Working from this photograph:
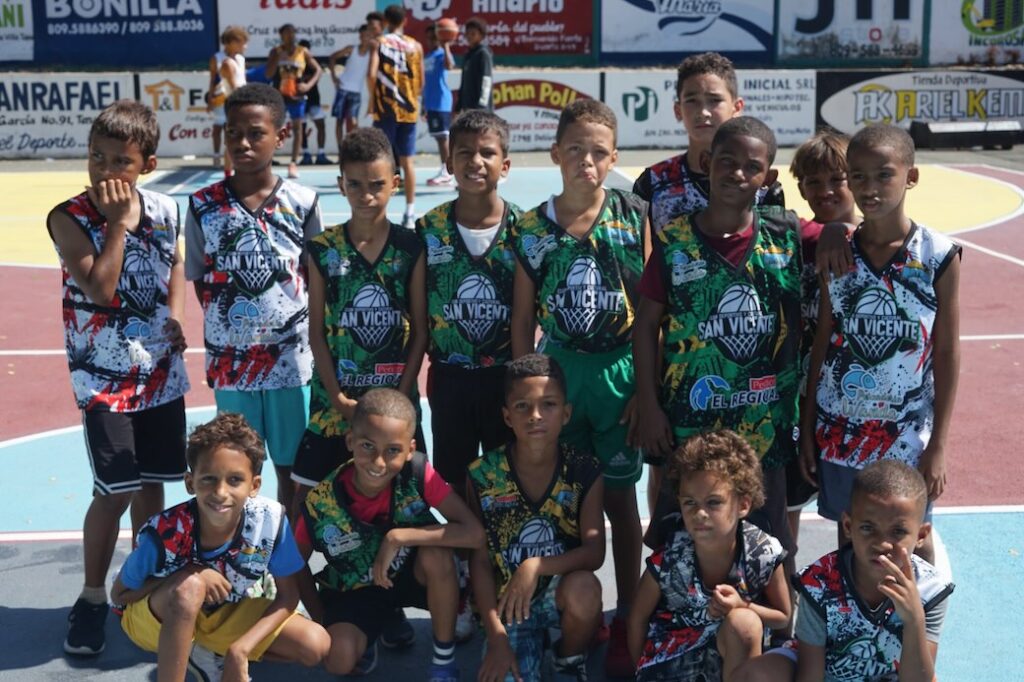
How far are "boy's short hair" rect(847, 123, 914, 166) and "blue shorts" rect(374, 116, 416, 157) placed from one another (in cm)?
1036

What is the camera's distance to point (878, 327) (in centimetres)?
408

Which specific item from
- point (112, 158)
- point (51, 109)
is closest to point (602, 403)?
point (112, 158)

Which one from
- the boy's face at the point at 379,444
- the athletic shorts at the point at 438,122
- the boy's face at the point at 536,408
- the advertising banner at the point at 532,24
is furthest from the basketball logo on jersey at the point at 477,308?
the advertising banner at the point at 532,24

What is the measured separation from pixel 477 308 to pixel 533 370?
0.49 metres

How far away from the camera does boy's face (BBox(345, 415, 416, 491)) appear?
4.23m

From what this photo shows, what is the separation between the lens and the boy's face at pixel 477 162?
4.66 meters

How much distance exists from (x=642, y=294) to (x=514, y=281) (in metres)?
0.54

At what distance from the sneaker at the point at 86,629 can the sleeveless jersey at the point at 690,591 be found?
6.62ft

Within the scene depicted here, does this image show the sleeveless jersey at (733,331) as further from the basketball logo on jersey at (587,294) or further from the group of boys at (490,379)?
the basketball logo on jersey at (587,294)

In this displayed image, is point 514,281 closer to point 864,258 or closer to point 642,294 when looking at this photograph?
point 642,294

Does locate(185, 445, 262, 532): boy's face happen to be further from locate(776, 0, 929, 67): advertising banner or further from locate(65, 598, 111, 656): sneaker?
locate(776, 0, 929, 67): advertising banner

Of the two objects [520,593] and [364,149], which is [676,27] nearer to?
[364,149]

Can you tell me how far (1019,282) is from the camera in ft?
35.4

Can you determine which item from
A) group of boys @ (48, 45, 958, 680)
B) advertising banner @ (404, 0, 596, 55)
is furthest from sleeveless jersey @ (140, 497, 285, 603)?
advertising banner @ (404, 0, 596, 55)
